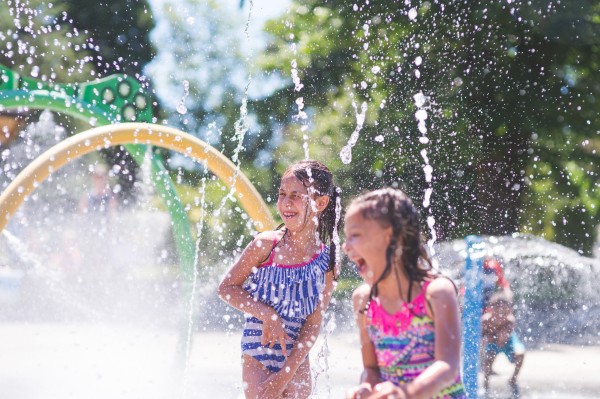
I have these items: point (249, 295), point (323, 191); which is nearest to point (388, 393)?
point (249, 295)

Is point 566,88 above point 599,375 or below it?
above

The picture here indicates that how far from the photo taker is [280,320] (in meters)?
3.52

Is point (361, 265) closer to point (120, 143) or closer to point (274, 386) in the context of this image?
point (274, 386)

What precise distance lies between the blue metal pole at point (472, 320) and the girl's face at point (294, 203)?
1.82m

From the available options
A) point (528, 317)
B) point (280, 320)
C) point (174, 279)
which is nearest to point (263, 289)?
point (280, 320)

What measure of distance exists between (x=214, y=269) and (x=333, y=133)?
2840 mm

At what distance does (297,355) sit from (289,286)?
312 millimetres

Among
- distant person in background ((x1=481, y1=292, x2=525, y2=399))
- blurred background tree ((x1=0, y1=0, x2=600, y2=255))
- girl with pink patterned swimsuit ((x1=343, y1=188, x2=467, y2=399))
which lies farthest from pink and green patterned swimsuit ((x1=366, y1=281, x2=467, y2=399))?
blurred background tree ((x1=0, y1=0, x2=600, y2=255))

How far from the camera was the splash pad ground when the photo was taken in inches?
247

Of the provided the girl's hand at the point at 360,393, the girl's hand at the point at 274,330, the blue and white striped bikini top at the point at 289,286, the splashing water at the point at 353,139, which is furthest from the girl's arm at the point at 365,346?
the splashing water at the point at 353,139

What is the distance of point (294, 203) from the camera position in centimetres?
367

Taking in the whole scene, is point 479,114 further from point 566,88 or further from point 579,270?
point 579,270

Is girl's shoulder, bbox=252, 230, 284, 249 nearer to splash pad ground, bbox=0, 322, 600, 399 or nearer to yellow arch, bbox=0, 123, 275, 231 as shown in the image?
yellow arch, bbox=0, 123, 275, 231

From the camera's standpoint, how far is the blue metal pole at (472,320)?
16.9 ft
